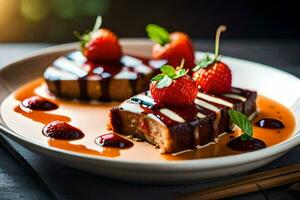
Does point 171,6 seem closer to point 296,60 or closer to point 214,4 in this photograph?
point 214,4

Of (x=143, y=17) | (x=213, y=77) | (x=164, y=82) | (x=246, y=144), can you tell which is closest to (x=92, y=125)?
(x=164, y=82)

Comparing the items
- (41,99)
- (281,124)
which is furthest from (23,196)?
(281,124)

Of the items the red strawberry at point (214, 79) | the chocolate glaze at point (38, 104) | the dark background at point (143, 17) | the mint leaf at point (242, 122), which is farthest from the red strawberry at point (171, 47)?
the dark background at point (143, 17)

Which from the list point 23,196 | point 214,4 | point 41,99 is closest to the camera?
point 23,196

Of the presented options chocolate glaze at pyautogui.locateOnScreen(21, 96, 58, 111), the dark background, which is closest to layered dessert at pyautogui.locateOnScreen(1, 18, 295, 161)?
chocolate glaze at pyautogui.locateOnScreen(21, 96, 58, 111)

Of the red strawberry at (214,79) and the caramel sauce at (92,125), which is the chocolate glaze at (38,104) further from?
the red strawberry at (214,79)

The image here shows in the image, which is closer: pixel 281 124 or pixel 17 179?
pixel 17 179

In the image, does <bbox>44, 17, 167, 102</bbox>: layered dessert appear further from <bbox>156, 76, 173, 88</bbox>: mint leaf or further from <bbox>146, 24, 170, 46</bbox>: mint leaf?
<bbox>156, 76, 173, 88</bbox>: mint leaf
